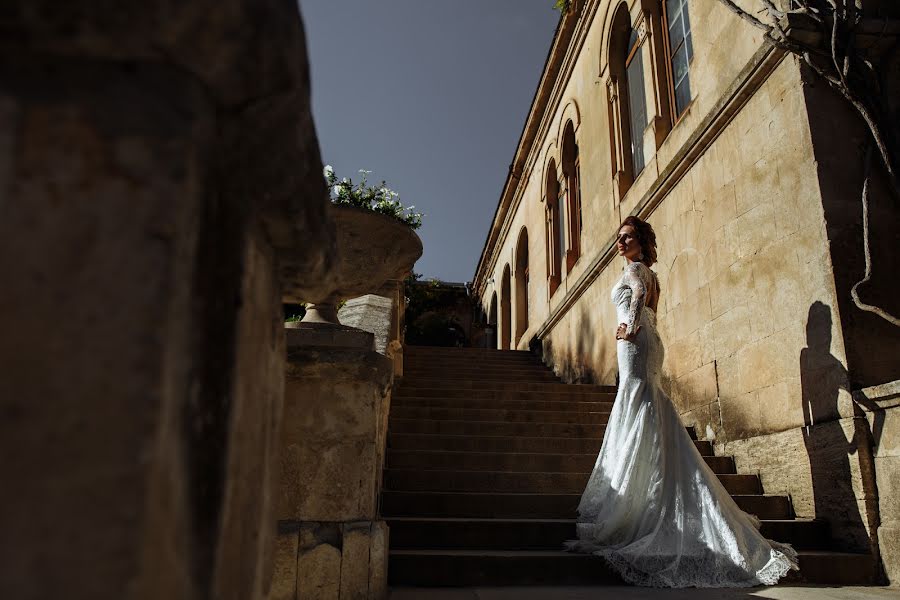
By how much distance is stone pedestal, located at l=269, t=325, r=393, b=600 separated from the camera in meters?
2.73

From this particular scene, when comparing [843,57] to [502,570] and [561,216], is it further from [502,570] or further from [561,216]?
[561,216]

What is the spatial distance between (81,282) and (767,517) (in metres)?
4.96

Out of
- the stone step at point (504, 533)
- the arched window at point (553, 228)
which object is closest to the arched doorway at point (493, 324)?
the arched window at point (553, 228)

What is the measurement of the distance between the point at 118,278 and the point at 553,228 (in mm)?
14042

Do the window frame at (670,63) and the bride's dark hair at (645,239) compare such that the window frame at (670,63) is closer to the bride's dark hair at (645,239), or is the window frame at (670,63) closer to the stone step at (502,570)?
the bride's dark hair at (645,239)

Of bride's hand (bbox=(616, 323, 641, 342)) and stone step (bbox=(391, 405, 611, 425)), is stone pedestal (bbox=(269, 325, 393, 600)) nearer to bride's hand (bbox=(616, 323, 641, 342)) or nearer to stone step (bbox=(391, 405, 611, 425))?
bride's hand (bbox=(616, 323, 641, 342))

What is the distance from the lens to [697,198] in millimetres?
6715

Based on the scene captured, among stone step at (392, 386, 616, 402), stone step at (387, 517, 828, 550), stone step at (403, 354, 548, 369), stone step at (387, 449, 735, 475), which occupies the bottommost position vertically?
stone step at (387, 517, 828, 550)

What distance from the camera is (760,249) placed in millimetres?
5320

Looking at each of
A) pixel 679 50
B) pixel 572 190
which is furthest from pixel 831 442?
pixel 572 190

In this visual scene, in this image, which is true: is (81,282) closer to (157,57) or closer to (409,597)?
(157,57)

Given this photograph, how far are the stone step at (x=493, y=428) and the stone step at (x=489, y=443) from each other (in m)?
0.29

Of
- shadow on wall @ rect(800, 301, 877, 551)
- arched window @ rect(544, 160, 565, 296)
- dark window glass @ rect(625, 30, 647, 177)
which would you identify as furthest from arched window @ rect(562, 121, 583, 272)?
shadow on wall @ rect(800, 301, 877, 551)

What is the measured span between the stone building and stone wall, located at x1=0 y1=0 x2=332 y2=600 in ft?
13.3
